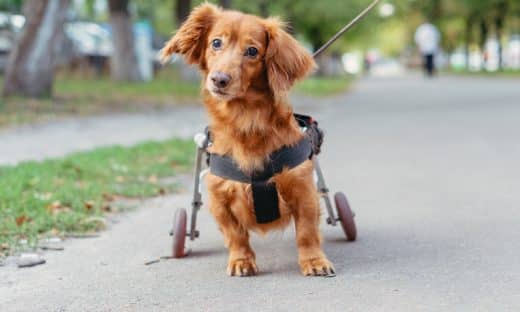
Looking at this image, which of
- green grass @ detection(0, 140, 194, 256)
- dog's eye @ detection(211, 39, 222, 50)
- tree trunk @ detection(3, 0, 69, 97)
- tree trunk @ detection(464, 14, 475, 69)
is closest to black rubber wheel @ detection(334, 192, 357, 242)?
dog's eye @ detection(211, 39, 222, 50)

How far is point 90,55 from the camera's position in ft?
101

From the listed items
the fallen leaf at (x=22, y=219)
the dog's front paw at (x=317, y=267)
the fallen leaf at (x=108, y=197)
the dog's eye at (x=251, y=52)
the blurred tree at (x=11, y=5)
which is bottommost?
the dog's front paw at (x=317, y=267)

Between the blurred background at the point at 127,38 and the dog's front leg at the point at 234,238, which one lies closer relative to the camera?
the dog's front leg at the point at 234,238

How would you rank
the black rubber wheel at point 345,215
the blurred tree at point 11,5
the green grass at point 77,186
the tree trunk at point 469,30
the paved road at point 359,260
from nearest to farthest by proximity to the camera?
the paved road at point 359,260 → the black rubber wheel at point 345,215 → the green grass at point 77,186 → the blurred tree at point 11,5 → the tree trunk at point 469,30

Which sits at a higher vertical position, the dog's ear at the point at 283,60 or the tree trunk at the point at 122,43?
the tree trunk at the point at 122,43

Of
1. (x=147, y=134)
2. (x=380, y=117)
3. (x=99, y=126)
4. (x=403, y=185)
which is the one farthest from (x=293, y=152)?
(x=380, y=117)

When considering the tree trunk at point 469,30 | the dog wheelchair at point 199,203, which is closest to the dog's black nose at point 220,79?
the dog wheelchair at point 199,203

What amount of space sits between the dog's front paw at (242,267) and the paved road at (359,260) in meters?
0.07

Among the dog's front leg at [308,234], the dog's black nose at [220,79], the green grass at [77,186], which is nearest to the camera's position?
the dog's black nose at [220,79]

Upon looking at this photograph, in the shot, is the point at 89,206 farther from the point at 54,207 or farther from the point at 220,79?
the point at 220,79

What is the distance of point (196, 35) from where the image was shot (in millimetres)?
4910

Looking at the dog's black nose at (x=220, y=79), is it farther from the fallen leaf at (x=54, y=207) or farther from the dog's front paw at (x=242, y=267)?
the fallen leaf at (x=54, y=207)

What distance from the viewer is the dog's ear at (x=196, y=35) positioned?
4.91 metres

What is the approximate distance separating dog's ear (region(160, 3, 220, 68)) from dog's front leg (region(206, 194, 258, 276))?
2.72 ft
